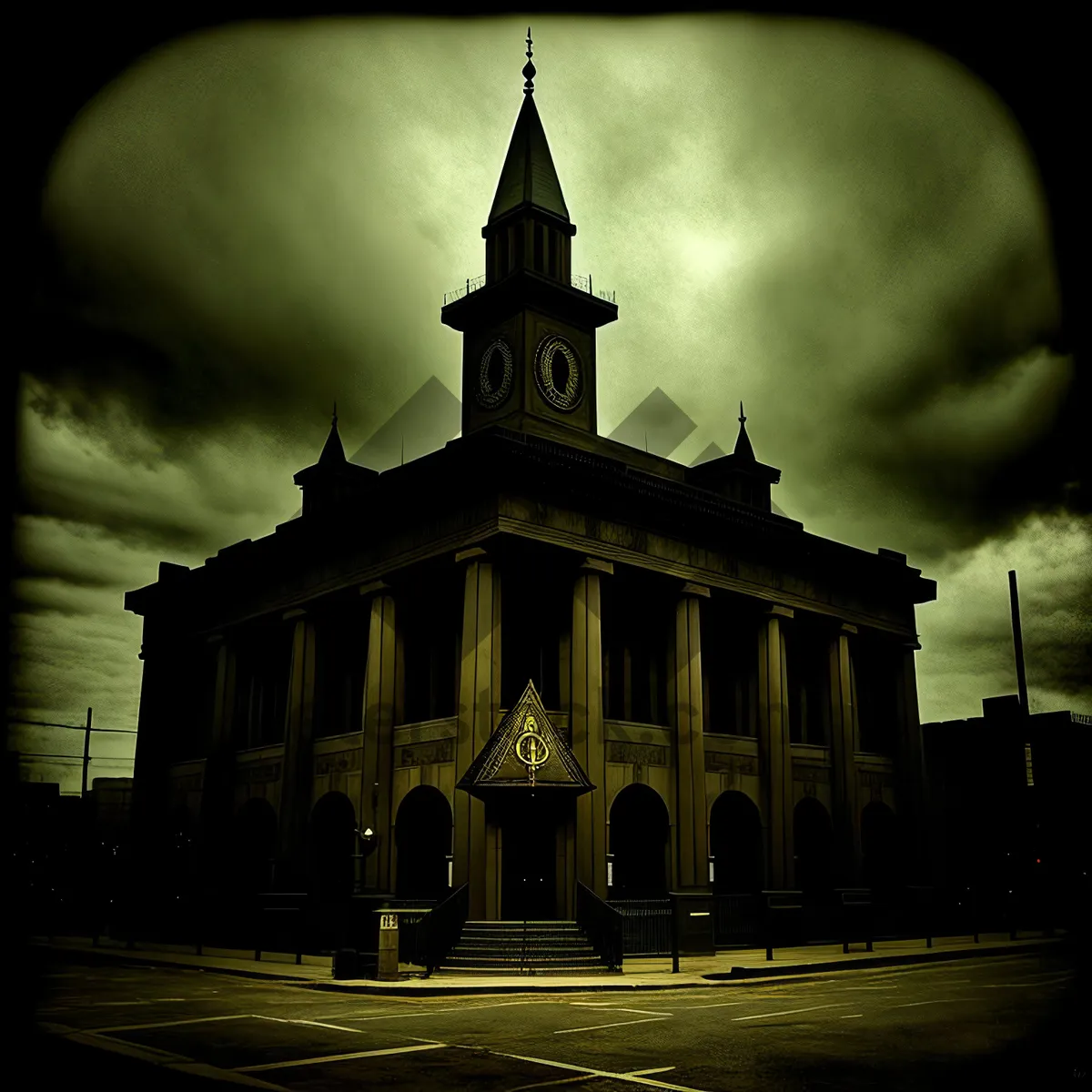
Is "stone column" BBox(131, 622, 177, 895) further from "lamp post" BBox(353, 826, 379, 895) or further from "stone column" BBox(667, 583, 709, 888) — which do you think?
"stone column" BBox(667, 583, 709, 888)

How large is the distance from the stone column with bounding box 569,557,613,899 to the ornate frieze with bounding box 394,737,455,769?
3437 mm

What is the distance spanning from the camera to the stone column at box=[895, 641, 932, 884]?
140ft

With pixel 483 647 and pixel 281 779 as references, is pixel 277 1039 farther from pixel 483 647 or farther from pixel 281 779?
pixel 281 779

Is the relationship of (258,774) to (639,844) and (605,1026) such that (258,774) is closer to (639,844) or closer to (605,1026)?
(639,844)

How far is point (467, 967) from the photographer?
83.9 feet

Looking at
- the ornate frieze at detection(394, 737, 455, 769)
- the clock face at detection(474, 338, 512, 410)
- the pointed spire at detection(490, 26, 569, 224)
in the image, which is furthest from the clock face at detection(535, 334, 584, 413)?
the ornate frieze at detection(394, 737, 455, 769)

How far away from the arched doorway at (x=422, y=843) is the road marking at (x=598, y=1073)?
20086mm

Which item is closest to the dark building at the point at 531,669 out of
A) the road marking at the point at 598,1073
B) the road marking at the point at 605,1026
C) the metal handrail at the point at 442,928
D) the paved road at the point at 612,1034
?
the metal handrail at the point at 442,928

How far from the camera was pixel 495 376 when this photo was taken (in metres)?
37.6

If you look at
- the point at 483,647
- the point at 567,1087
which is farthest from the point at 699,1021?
the point at 483,647

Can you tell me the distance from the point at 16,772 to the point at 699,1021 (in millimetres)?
11345

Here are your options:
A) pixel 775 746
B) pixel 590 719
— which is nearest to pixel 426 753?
pixel 590 719

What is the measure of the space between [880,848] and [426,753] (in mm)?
20564

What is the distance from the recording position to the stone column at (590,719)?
3012 cm
